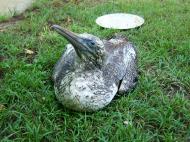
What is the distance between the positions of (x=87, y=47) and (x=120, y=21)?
2.21m

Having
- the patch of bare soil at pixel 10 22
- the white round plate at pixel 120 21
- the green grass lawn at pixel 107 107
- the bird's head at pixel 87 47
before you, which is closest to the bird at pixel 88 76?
the bird's head at pixel 87 47

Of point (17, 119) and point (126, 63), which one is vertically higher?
point (126, 63)

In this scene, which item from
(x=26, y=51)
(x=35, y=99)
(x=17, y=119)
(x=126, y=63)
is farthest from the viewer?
(x=26, y=51)

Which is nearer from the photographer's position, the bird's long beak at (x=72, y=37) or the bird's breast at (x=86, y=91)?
the bird's long beak at (x=72, y=37)

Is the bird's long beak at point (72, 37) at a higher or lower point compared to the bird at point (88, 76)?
higher

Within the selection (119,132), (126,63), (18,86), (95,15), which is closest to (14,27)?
(95,15)

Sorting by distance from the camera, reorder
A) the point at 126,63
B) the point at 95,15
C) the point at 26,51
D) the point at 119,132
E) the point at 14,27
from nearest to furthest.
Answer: the point at 119,132 < the point at 126,63 < the point at 26,51 < the point at 14,27 < the point at 95,15

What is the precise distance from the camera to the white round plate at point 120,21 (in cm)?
532

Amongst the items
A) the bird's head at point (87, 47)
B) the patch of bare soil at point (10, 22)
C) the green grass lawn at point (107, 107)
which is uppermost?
the bird's head at point (87, 47)

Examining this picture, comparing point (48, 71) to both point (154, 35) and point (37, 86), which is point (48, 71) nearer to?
point (37, 86)

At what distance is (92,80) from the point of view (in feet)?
11.3

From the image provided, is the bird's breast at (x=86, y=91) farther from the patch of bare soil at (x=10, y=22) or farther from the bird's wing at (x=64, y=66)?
the patch of bare soil at (x=10, y=22)

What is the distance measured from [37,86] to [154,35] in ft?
6.47

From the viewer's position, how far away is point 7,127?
3336 millimetres
